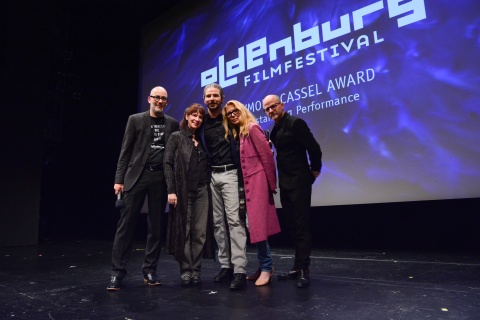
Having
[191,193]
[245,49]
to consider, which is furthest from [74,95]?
[191,193]

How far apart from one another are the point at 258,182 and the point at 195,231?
47 centimetres

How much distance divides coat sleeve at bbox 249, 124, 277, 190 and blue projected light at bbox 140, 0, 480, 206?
5.27 ft

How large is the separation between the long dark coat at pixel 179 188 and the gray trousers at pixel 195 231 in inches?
1.0

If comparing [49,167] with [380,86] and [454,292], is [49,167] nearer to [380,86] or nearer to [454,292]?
[380,86]

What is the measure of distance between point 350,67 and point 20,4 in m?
4.69

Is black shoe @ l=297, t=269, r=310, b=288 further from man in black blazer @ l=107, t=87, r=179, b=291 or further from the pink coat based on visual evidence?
man in black blazer @ l=107, t=87, r=179, b=291

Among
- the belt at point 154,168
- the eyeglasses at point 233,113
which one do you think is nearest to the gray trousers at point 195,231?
the belt at point 154,168

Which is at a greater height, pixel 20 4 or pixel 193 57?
pixel 20 4

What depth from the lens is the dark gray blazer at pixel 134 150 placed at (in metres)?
2.08

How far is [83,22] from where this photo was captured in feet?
18.9

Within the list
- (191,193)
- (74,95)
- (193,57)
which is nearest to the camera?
(191,193)

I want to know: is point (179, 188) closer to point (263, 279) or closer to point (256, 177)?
point (256, 177)

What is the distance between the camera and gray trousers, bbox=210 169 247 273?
1991 mm

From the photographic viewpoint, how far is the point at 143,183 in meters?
2.09
